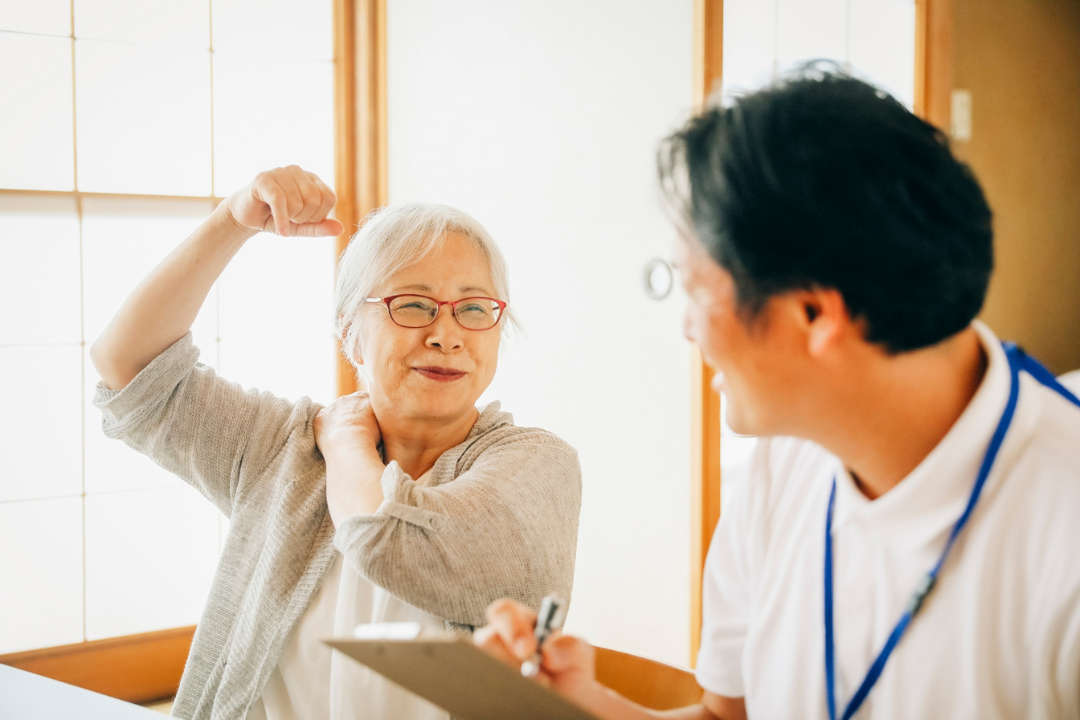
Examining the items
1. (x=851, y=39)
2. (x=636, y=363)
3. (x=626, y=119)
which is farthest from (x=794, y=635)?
(x=851, y=39)

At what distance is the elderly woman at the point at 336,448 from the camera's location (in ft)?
3.81

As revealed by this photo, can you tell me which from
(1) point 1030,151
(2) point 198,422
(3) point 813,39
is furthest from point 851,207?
(1) point 1030,151

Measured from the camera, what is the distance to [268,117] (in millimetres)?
2594

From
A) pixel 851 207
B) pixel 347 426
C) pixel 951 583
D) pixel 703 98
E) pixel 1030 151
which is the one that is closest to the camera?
pixel 851 207

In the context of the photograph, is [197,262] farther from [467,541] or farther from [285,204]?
[467,541]

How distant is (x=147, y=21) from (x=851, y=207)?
97.5 inches

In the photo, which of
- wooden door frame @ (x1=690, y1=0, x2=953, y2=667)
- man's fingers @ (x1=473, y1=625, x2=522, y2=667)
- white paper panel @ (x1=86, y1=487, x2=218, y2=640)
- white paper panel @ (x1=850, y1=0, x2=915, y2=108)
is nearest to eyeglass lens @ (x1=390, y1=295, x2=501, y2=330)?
man's fingers @ (x1=473, y1=625, x2=522, y2=667)

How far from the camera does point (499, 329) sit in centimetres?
142

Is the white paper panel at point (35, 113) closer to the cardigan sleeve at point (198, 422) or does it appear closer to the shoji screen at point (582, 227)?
the shoji screen at point (582, 227)

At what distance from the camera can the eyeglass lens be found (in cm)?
134

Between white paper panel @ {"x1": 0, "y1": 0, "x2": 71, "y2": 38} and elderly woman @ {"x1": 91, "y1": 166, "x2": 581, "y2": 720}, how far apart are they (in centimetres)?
150

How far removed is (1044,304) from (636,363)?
6.04 feet

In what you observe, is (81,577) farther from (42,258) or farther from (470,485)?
(470,485)

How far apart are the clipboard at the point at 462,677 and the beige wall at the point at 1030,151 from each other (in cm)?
297
